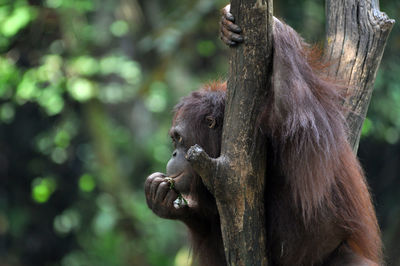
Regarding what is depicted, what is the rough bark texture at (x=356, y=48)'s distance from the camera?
407 centimetres

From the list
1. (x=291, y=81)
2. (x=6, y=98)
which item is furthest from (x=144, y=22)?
(x=291, y=81)

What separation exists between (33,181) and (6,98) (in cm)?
162

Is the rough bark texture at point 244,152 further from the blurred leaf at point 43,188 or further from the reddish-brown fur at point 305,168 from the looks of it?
the blurred leaf at point 43,188

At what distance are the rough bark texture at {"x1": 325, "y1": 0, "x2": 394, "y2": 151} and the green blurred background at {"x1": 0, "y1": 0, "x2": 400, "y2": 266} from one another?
2846mm

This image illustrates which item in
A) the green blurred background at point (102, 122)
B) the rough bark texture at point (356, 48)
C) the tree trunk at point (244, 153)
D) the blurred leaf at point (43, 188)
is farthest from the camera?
the blurred leaf at point (43, 188)

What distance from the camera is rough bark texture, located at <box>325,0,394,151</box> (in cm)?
407

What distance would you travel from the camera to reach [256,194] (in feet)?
11.5

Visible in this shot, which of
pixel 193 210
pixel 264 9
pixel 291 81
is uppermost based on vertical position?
pixel 264 9

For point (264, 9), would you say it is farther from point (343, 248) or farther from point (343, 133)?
point (343, 248)

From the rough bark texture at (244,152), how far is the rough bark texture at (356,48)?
99 cm

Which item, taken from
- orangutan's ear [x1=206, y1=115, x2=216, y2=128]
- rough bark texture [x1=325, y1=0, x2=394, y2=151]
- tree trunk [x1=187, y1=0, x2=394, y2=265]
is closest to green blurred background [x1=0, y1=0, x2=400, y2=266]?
rough bark texture [x1=325, y1=0, x2=394, y2=151]

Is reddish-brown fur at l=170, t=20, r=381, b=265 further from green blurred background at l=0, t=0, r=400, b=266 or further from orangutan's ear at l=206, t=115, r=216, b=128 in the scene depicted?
green blurred background at l=0, t=0, r=400, b=266

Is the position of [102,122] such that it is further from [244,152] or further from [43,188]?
[244,152]

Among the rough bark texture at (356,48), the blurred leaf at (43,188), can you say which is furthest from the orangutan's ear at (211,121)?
the blurred leaf at (43,188)
